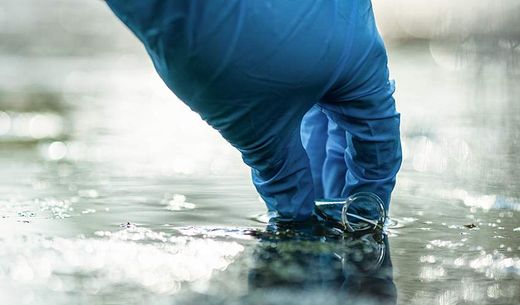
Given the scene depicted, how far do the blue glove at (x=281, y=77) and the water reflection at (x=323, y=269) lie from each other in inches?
7.7

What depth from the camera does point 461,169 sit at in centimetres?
412

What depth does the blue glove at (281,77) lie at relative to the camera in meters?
2.64

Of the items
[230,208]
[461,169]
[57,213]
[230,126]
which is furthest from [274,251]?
[461,169]

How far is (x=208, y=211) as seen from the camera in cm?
340

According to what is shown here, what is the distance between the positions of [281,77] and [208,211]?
780 mm

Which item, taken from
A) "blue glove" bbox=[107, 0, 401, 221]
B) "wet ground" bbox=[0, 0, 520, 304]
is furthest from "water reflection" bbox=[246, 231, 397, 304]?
"blue glove" bbox=[107, 0, 401, 221]

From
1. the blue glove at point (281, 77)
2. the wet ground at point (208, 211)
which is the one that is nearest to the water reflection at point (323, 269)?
the wet ground at point (208, 211)

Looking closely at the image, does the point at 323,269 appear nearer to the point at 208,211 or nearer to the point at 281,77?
the point at 281,77

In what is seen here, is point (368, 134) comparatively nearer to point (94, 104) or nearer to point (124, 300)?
point (124, 300)

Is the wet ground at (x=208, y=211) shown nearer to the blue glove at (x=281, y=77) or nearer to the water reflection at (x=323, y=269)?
the water reflection at (x=323, y=269)

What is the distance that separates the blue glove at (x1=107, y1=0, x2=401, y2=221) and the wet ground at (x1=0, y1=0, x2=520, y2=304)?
0.66 feet

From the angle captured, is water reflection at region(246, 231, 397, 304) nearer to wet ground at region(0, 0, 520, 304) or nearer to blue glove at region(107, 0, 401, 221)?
wet ground at region(0, 0, 520, 304)

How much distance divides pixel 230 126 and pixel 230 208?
0.60 m

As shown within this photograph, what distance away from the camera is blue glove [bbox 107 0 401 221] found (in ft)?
8.66
